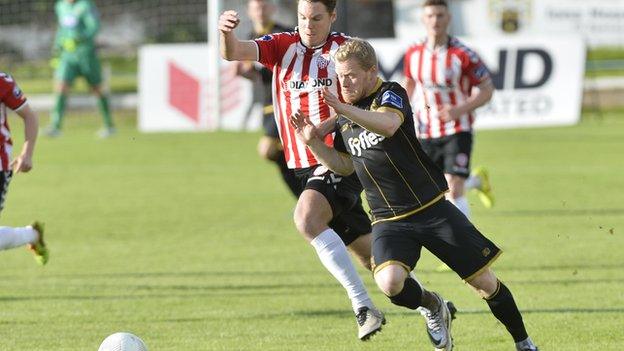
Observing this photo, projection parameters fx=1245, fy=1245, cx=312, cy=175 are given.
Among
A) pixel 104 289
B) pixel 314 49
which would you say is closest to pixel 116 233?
pixel 104 289

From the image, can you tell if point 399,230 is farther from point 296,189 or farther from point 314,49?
point 296,189

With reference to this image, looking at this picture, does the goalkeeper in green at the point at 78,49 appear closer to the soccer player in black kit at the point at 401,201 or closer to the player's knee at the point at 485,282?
the soccer player in black kit at the point at 401,201

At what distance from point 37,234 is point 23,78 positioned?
19538mm

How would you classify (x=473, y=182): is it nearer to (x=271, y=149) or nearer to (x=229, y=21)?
(x=271, y=149)

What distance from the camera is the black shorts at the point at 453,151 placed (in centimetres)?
1030

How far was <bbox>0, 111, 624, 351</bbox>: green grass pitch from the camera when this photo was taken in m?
7.37

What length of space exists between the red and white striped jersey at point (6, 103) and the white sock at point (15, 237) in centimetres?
54

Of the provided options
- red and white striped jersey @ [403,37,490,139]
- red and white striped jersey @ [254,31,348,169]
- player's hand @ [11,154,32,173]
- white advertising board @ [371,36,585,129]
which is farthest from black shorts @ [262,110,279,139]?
white advertising board @ [371,36,585,129]

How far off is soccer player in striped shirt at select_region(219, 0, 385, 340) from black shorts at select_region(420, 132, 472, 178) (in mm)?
3008

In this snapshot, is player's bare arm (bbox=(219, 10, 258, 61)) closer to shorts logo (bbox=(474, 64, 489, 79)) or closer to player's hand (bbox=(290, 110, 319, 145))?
player's hand (bbox=(290, 110, 319, 145))

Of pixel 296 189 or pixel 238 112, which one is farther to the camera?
pixel 238 112

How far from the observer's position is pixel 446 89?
10359 millimetres

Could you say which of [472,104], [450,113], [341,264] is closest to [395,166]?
[341,264]

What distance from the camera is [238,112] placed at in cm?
2225
